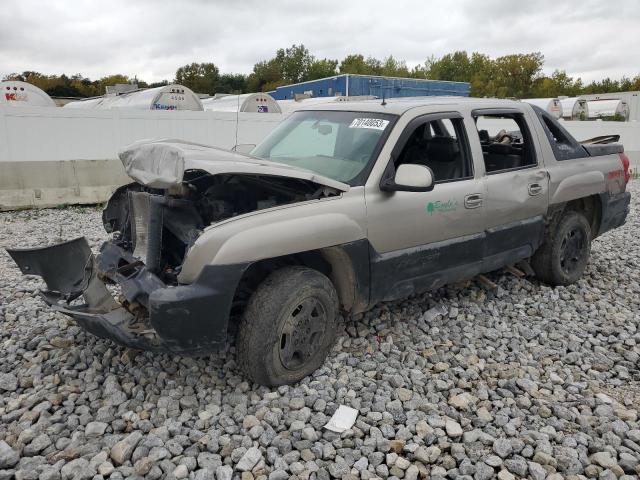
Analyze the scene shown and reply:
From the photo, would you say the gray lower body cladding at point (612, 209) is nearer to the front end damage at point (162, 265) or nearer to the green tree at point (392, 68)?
the front end damage at point (162, 265)

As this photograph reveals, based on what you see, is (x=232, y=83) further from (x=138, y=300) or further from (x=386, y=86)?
(x=138, y=300)

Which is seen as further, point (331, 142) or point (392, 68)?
point (392, 68)

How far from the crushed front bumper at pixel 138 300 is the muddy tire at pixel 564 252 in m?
3.41

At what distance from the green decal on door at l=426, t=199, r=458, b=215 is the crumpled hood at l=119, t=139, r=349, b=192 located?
30.0 inches

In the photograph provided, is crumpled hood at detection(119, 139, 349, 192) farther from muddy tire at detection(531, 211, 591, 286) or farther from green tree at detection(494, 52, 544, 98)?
green tree at detection(494, 52, 544, 98)

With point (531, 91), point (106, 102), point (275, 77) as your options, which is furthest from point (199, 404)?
point (275, 77)

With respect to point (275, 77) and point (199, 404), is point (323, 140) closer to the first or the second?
point (199, 404)

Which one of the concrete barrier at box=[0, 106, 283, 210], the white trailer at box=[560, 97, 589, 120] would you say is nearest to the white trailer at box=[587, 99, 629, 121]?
the white trailer at box=[560, 97, 589, 120]

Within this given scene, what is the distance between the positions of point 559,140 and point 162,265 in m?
4.04

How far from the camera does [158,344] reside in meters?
2.98

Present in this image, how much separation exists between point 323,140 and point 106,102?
51.3ft

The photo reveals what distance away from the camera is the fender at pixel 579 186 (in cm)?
488

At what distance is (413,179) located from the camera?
3.43 meters

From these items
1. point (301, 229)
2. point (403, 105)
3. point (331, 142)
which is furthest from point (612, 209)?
point (301, 229)
